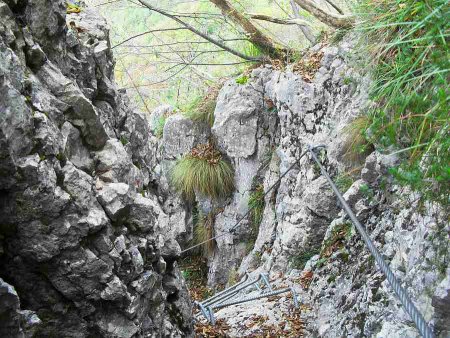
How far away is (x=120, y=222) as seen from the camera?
110 inches

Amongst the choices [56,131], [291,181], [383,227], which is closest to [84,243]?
[56,131]

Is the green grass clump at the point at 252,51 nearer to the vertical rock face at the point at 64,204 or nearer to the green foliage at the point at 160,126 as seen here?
the green foliage at the point at 160,126

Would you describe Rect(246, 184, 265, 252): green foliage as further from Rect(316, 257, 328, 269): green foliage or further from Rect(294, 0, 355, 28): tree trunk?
Rect(294, 0, 355, 28): tree trunk

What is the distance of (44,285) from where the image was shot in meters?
2.49

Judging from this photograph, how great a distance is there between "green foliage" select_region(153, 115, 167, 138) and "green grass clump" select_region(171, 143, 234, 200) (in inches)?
47.0

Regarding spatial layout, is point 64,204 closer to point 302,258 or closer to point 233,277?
point 302,258

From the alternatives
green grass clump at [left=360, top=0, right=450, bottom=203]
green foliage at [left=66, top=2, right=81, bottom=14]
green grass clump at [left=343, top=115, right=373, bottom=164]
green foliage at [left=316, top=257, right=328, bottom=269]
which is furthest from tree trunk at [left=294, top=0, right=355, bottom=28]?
green foliage at [left=66, top=2, right=81, bottom=14]

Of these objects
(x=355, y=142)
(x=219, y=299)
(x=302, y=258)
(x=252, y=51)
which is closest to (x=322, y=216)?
(x=302, y=258)

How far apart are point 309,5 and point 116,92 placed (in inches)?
115

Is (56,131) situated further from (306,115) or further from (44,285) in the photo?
(306,115)

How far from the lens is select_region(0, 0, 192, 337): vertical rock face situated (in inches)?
86.7

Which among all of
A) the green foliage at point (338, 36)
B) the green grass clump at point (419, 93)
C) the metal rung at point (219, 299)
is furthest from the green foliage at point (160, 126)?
the green grass clump at point (419, 93)

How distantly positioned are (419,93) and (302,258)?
2.71m

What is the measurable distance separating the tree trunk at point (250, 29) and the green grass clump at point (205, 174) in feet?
5.63
